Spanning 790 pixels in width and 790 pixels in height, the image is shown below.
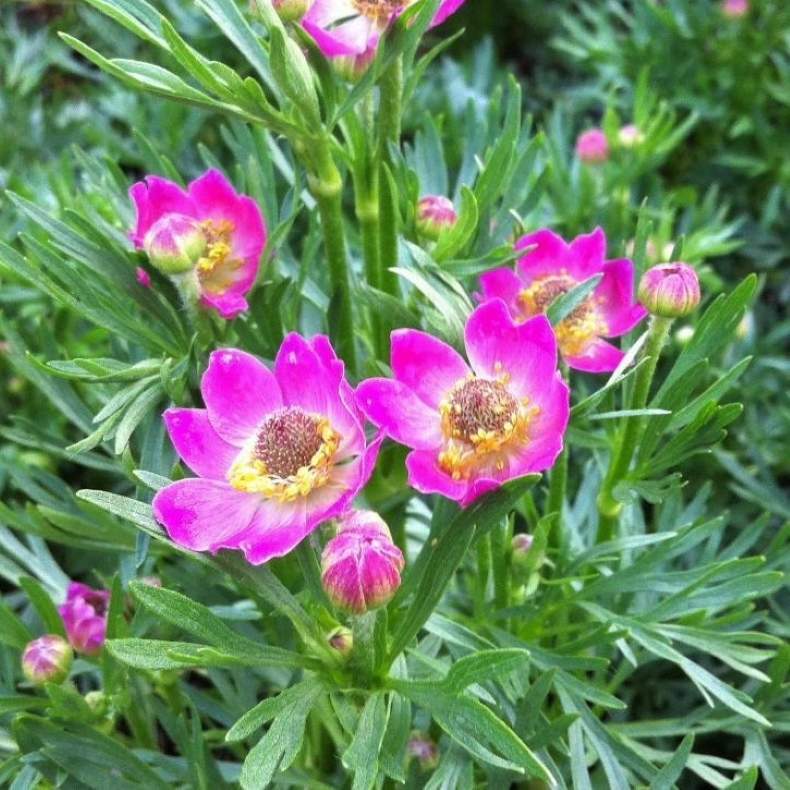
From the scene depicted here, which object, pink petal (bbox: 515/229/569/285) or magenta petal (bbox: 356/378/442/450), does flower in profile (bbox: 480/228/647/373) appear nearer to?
pink petal (bbox: 515/229/569/285)

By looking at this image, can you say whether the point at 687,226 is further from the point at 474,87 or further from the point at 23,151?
the point at 23,151

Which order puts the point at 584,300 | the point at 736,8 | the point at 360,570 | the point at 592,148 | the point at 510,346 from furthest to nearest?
1. the point at 736,8
2. the point at 592,148
3. the point at 584,300
4. the point at 510,346
5. the point at 360,570

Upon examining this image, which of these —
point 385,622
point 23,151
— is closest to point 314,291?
point 385,622

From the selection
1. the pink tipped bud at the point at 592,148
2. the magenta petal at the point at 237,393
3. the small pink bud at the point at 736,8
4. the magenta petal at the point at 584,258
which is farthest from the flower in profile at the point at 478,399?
the small pink bud at the point at 736,8

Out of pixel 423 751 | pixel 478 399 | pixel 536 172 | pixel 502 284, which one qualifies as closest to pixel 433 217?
pixel 502 284

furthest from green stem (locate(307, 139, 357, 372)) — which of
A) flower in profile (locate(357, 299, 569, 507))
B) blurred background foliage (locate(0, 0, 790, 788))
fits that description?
flower in profile (locate(357, 299, 569, 507))

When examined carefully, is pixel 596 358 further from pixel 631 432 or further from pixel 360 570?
pixel 360 570
